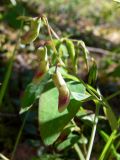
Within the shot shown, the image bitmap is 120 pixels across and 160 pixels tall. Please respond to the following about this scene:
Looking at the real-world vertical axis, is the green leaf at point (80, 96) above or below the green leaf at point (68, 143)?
above

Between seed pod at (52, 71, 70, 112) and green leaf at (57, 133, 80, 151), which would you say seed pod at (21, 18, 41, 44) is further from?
green leaf at (57, 133, 80, 151)

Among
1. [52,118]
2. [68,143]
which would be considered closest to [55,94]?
[52,118]

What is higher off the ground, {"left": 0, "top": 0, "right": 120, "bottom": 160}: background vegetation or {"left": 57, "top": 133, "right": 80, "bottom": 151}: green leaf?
{"left": 57, "top": 133, "right": 80, "bottom": 151}: green leaf

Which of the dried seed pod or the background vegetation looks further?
the background vegetation

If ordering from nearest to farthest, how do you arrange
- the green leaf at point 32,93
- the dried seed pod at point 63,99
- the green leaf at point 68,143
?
the dried seed pod at point 63,99 → the green leaf at point 32,93 → the green leaf at point 68,143

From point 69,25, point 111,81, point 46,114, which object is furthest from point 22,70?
point 46,114

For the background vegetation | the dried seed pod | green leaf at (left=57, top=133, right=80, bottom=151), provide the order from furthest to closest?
the background vegetation < green leaf at (left=57, top=133, right=80, bottom=151) < the dried seed pod

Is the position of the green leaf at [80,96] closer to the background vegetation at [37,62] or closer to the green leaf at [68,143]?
the background vegetation at [37,62]

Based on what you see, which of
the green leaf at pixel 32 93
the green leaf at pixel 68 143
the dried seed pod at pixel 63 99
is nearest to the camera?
the dried seed pod at pixel 63 99

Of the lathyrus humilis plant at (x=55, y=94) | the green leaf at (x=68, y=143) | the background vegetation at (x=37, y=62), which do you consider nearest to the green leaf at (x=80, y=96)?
the lathyrus humilis plant at (x=55, y=94)

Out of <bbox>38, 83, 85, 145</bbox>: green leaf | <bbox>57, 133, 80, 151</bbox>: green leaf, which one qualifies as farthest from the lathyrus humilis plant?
<bbox>57, 133, 80, 151</bbox>: green leaf

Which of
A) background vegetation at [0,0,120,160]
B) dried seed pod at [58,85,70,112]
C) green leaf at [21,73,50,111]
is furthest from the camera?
background vegetation at [0,0,120,160]
